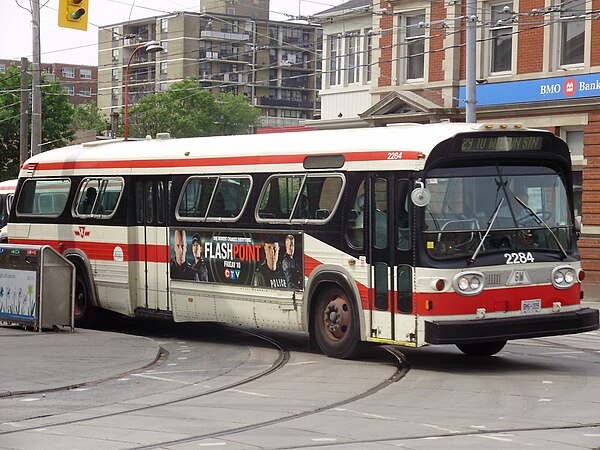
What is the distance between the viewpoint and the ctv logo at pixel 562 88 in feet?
106

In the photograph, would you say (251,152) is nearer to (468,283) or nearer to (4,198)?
(468,283)

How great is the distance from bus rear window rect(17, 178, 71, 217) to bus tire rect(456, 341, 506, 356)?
25.2 feet

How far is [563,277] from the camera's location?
1488cm

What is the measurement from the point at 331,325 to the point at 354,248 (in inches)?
43.3

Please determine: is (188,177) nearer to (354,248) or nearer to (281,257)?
(281,257)

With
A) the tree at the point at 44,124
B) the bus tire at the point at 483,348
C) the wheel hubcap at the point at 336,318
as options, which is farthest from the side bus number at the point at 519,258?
the tree at the point at 44,124

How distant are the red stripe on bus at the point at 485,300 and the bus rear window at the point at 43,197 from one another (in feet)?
27.5

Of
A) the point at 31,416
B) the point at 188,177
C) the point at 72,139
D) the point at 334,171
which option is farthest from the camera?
the point at 72,139

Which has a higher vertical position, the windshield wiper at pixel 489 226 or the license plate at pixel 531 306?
the windshield wiper at pixel 489 226

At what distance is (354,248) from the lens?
15203mm

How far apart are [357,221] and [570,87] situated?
1856cm

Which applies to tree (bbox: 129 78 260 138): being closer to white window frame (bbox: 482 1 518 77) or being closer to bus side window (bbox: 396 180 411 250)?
white window frame (bbox: 482 1 518 77)

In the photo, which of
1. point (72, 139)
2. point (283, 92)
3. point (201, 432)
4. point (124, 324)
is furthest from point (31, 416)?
point (283, 92)

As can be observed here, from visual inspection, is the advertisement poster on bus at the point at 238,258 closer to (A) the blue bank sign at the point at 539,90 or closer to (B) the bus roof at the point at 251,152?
(B) the bus roof at the point at 251,152
